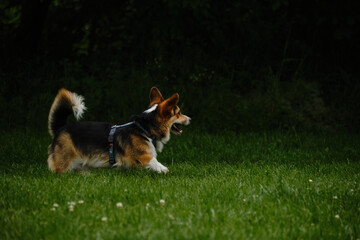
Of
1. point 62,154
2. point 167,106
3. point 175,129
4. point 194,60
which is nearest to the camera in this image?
point 62,154

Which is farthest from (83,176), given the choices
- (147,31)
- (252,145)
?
(147,31)

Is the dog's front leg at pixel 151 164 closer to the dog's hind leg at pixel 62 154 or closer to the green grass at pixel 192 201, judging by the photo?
the green grass at pixel 192 201

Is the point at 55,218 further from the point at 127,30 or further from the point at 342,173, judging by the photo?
the point at 127,30

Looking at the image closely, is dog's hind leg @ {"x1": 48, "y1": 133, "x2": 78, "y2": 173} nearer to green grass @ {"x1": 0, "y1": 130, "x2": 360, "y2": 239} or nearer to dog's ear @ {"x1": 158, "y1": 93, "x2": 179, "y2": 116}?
green grass @ {"x1": 0, "y1": 130, "x2": 360, "y2": 239}

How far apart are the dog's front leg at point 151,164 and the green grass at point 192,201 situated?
11cm

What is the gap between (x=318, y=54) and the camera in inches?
392

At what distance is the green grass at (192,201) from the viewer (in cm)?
267

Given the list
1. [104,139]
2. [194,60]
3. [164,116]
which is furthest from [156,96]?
[194,60]

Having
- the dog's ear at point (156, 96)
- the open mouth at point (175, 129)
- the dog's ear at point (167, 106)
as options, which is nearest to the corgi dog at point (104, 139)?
the dog's ear at point (167, 106)

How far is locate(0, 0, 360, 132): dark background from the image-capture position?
330 inches

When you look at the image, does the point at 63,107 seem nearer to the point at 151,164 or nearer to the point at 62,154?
the point at 62,154

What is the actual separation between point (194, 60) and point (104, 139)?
5.37 m

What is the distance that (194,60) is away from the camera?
964 centimetres

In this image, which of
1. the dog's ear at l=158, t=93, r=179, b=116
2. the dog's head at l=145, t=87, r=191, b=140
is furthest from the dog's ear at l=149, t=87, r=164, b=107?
the dog's ear at l=158, t=93, r=179, b=116
